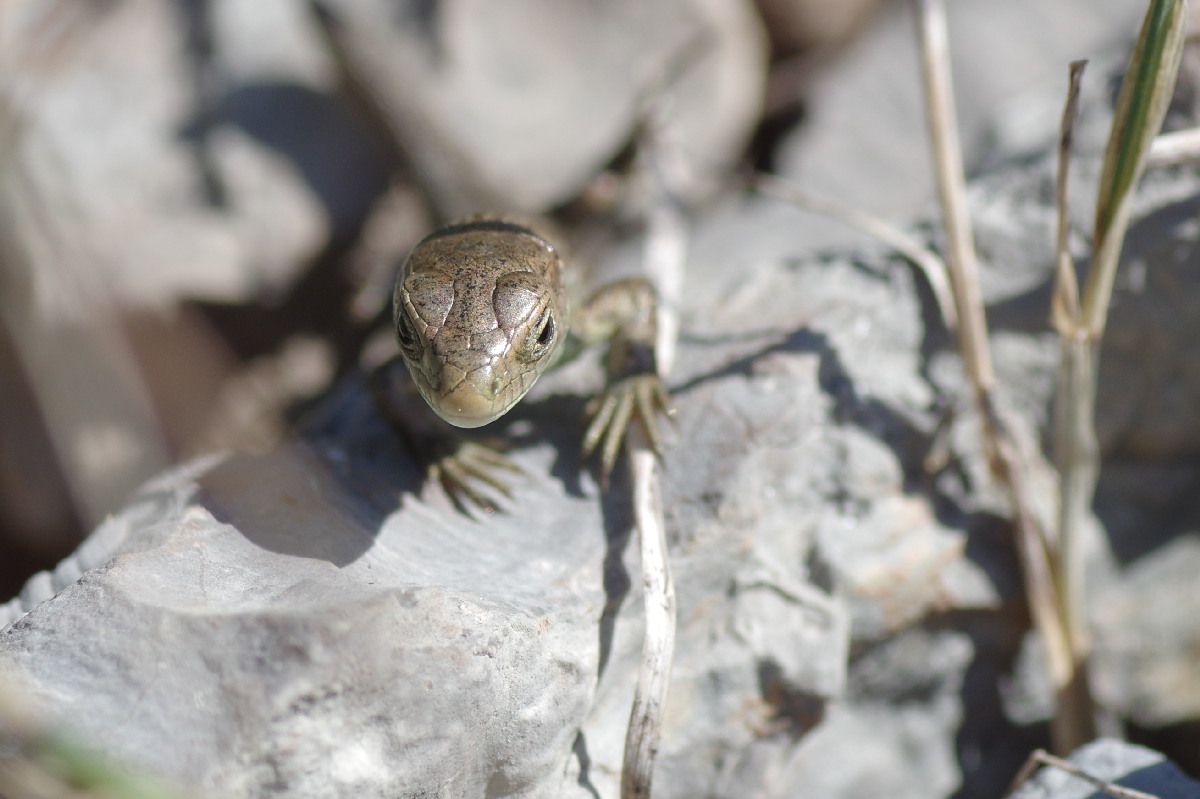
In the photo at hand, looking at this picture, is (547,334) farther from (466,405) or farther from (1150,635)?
(1150,635)

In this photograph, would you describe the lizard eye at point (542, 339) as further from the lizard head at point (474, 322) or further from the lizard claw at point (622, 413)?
the lizard claw at point (622, 413)

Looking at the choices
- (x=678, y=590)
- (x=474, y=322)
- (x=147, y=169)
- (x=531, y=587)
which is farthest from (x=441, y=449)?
(x=147, y=169)

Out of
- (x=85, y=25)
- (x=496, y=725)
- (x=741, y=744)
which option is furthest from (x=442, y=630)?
(x=85, y=25)

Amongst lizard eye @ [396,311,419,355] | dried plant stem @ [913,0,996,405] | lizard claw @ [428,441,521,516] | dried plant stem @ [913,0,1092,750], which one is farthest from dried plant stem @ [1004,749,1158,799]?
lizard eye @ [396,311,419,355]

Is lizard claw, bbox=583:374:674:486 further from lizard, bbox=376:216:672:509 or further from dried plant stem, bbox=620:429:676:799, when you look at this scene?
dried plant stem, bbox=620:429:676:799

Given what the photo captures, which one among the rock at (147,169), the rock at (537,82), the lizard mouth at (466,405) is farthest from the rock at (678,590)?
the rock at (147,169)

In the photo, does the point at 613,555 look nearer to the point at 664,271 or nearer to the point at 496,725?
the point at 496,725
